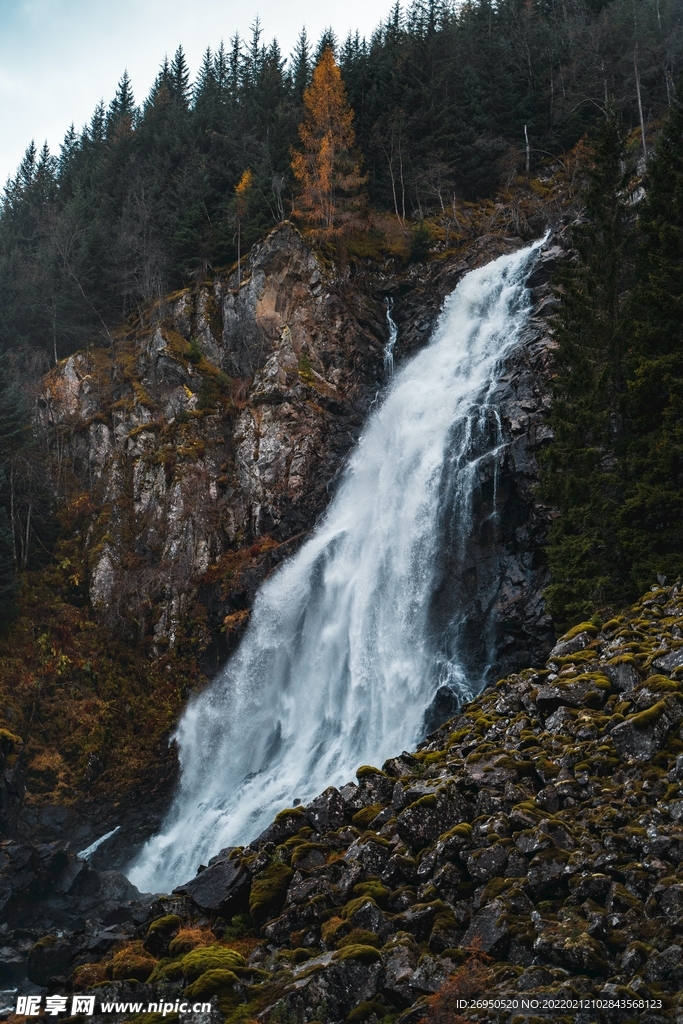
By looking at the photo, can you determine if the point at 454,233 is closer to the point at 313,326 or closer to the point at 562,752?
the point at 313,326

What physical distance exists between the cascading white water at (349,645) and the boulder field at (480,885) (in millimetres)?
7807

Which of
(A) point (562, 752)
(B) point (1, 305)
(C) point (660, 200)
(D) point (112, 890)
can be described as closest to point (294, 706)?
(D) point (112, 890)

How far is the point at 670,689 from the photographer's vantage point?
13.9 metres

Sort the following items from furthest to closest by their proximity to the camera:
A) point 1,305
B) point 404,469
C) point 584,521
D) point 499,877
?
point 1,305
point 404,469
point 584,521
point 499,877

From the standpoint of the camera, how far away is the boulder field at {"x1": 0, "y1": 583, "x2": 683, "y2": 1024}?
9.88 meters

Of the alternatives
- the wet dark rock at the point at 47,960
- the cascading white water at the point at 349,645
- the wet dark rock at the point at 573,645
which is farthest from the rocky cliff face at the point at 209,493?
the wet dark rock at the point at 47,960

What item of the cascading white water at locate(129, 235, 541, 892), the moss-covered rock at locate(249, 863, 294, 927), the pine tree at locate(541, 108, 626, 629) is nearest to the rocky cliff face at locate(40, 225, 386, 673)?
the cascading white water at locate(129, 235, 541, 892)

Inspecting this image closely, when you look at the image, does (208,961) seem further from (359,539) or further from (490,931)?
(359,539)

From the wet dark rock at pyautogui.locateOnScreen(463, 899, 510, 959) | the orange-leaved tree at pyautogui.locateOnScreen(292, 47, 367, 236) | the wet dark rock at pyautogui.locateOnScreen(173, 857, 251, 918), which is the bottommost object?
the wet dark rock at pyautogui.locateOnScreen(463, 899, 510, 959)

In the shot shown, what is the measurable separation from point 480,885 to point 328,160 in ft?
139

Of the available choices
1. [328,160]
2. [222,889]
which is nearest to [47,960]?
[222,889]

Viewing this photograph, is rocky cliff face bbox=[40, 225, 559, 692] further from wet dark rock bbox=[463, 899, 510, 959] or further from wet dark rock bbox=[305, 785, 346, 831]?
wet dark rock bbox=[463, 899, 510, 959]

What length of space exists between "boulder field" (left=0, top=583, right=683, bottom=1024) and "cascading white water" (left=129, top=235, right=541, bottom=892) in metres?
7.81

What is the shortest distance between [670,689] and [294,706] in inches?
680
